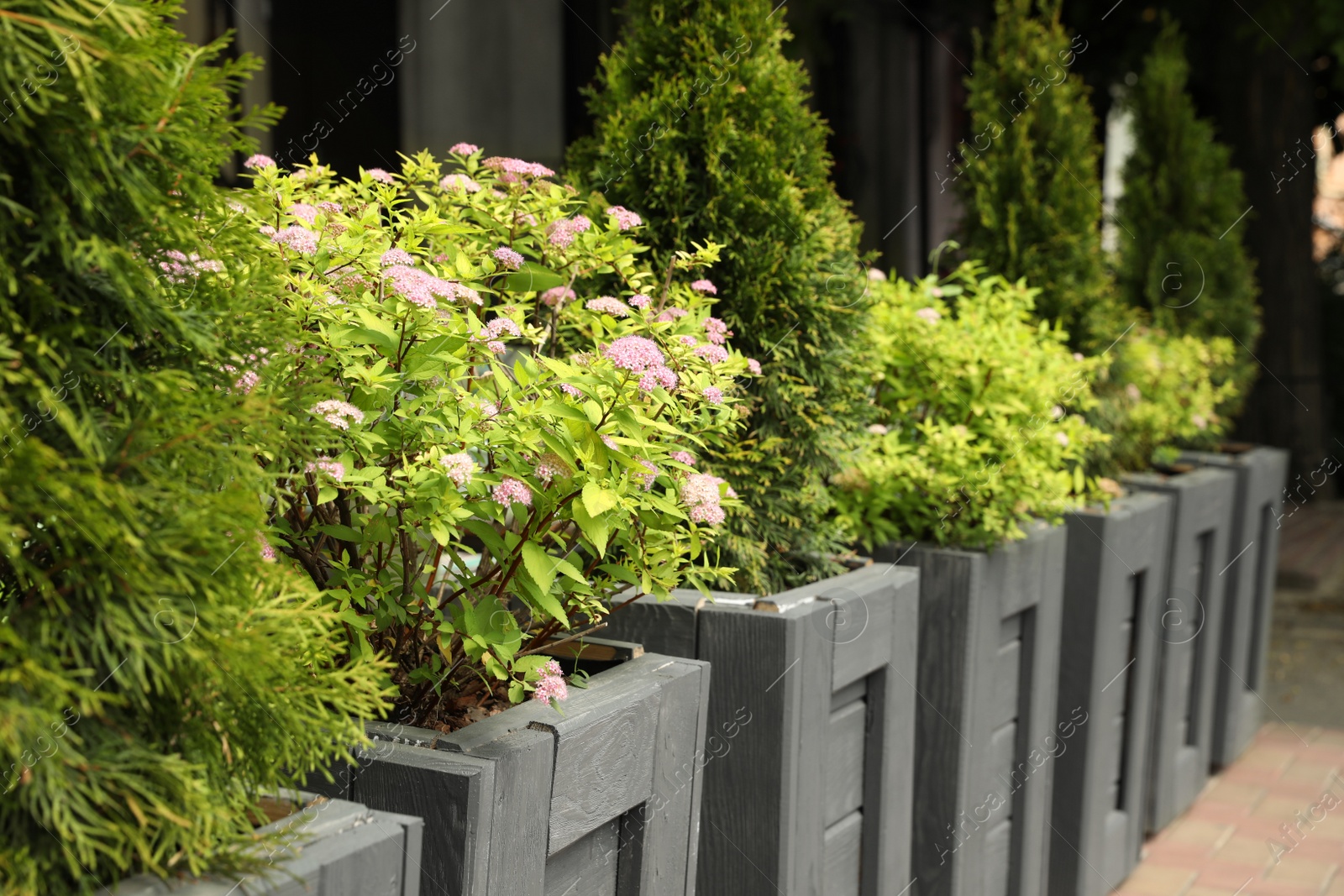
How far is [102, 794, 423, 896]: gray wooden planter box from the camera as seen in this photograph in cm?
111

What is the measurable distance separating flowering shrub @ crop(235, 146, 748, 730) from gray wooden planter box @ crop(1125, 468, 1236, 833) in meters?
2.91

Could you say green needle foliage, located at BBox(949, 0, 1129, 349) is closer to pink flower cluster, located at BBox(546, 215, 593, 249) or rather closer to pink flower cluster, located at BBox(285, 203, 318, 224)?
pink flower cluster, located at BBox(546, 215, 593, 249)

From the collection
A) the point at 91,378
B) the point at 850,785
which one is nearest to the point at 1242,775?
the point at 850,785

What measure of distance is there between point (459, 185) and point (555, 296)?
257 millimetres

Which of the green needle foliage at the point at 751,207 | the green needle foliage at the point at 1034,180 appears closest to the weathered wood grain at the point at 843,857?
the green needle foliage at the point at 751,207

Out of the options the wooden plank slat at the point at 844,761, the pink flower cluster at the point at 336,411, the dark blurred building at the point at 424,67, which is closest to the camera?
the pink flower cluster at the point at 336,411

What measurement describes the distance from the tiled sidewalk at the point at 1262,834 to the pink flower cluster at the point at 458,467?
127 inches

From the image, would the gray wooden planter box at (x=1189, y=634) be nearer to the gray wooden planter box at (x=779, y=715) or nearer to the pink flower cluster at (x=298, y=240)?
the gray wooden planter box at (x=779, y=715)

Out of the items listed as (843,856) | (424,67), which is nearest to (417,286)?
(843,856)

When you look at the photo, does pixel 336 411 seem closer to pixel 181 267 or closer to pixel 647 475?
pixel 181 267

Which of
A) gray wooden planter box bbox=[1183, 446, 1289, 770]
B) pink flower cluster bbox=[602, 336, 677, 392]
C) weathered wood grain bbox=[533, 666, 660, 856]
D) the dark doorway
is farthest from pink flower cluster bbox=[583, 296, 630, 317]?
the dark doorway

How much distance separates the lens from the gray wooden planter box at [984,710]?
9.33ft

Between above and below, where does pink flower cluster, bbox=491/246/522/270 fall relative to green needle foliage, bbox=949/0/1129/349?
below

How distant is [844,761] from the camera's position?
2.47 meters
